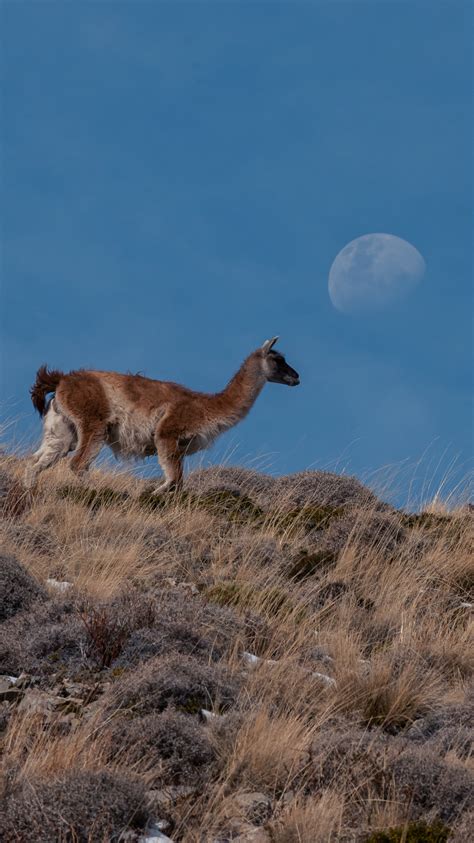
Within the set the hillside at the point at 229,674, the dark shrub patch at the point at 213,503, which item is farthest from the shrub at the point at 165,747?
the dark shrub patch at the point at 213,503

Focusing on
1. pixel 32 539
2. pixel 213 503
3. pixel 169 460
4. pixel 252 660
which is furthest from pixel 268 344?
pixel 252 660

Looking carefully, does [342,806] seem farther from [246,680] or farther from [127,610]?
[127,610]

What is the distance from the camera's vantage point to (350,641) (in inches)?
320

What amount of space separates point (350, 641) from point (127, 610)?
1612 mm

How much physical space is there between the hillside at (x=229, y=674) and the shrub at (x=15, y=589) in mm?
16

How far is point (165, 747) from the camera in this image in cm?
582

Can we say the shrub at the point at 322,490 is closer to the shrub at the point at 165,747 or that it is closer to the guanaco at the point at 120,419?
the guanaco at the point at 120,419

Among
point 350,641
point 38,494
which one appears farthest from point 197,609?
point 38,494

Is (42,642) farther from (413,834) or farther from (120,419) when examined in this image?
(120,419)

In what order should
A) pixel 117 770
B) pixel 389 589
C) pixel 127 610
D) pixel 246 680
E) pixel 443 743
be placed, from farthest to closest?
pixel 389 589, pixel 127 610, pixel 246 680, pixel 443 743, pixel 117 770

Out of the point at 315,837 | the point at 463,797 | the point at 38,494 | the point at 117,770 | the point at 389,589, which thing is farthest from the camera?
the point at 38,494

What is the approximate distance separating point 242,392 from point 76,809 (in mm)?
11179

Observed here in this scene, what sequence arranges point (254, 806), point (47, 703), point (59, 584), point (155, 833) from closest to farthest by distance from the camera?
point (155, 833)
point (254, 806)
point (47, 703)
point (59, 584)

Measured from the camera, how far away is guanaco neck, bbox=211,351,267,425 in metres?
15.5
